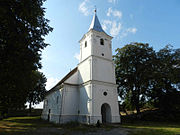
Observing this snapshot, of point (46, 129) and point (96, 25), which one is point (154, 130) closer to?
point (46, 129)

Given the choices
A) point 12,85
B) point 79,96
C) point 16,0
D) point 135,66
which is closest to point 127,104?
point 135,66

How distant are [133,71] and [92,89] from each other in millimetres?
13113

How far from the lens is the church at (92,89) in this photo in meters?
17.1

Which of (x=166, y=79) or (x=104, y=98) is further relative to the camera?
(x=166, y=79)

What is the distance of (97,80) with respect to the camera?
18156mm

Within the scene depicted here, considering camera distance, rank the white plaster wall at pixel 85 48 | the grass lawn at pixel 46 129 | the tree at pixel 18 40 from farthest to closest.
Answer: the white plaster wall at pixel 85 48
the grass lawn at pixel 46 129
the tree at pixel 18 40

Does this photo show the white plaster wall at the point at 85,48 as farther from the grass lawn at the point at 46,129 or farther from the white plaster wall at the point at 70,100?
the grass lawn at the point at 46,129

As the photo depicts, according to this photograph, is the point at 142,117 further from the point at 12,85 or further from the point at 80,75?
the point at 12,85

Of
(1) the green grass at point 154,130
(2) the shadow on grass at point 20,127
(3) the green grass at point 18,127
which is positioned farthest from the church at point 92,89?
(1) the green grass at point 154,130

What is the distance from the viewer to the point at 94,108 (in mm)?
16406

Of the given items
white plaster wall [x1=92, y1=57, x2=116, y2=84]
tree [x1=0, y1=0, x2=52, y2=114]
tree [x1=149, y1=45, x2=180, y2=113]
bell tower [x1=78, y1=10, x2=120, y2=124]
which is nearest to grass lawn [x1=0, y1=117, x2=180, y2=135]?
bell tower [x1=78, y1=10, x2=120, y2=124]

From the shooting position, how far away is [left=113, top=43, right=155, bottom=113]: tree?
25.4m

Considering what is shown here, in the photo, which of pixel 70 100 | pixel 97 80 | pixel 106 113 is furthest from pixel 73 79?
pixel 106 113

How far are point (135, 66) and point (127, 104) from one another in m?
8.67
